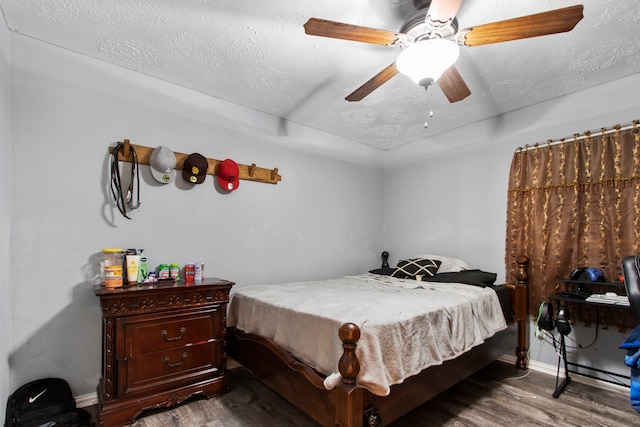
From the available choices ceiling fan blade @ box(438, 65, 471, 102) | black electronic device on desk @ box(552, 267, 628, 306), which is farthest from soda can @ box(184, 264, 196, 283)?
black electronic device on desk @ box(552, 267, 628, 306)

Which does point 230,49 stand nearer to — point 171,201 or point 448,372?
point 171,201

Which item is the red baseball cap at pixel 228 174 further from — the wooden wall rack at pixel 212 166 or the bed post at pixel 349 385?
the bed post at pixel 349 385

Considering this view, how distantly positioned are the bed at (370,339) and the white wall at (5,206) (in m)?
1.34

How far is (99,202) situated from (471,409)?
2.99m

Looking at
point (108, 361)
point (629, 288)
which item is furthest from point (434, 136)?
point (108, 361)

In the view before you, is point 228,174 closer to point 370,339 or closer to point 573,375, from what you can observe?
point 370,339

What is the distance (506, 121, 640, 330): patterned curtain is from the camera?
93.3 inches

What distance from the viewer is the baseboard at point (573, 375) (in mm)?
2338

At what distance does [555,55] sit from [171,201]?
10.1ft

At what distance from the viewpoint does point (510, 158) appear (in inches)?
122

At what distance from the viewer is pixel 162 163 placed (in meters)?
2.37

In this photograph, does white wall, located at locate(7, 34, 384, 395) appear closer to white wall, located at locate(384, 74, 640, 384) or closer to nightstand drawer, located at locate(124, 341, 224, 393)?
nightstand drawer, located at locate(124, 341, 224, 393)

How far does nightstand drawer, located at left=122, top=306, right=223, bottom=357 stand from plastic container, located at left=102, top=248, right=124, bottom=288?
0.95 ft

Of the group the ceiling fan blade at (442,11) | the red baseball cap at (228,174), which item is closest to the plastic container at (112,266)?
the red baseball cap at (228,174)
